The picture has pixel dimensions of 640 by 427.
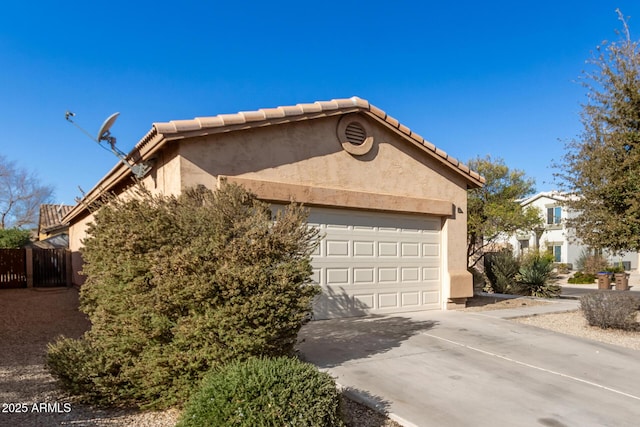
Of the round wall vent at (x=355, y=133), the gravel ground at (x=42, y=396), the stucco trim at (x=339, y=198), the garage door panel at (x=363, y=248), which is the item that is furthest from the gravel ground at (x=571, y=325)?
the gravel ground at (x=42, y=396)

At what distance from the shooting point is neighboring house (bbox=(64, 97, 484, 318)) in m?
8.32

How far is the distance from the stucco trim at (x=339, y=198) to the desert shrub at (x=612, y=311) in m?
3.91

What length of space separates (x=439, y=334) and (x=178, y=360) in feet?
17.6

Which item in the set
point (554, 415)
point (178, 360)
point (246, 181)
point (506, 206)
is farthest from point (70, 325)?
point (506, 206)

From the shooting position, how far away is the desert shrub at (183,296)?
15.9ft

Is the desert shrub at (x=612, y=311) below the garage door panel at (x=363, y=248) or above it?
below

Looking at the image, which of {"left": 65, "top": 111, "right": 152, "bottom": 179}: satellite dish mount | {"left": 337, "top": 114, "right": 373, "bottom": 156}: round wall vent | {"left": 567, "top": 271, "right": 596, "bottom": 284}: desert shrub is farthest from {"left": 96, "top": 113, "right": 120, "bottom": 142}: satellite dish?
{"left": 567, "top": 271, "right": 596, "bottom": 284}: desert shrub

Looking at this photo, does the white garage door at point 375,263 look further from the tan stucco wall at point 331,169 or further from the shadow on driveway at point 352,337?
the shadow on driveway at point 352,337

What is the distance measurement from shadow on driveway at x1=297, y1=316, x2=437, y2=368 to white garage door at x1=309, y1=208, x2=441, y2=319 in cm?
50

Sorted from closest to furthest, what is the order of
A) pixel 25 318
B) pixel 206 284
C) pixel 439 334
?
pixel 206 284 → pixel 439 334 → pixel 25 318

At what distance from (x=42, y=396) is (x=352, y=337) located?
487 centimetres

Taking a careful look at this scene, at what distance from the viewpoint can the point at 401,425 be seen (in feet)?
15.0

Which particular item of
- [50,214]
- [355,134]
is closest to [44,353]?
[355,134]

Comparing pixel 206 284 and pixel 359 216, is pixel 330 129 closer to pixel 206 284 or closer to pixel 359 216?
pixel 359 216
